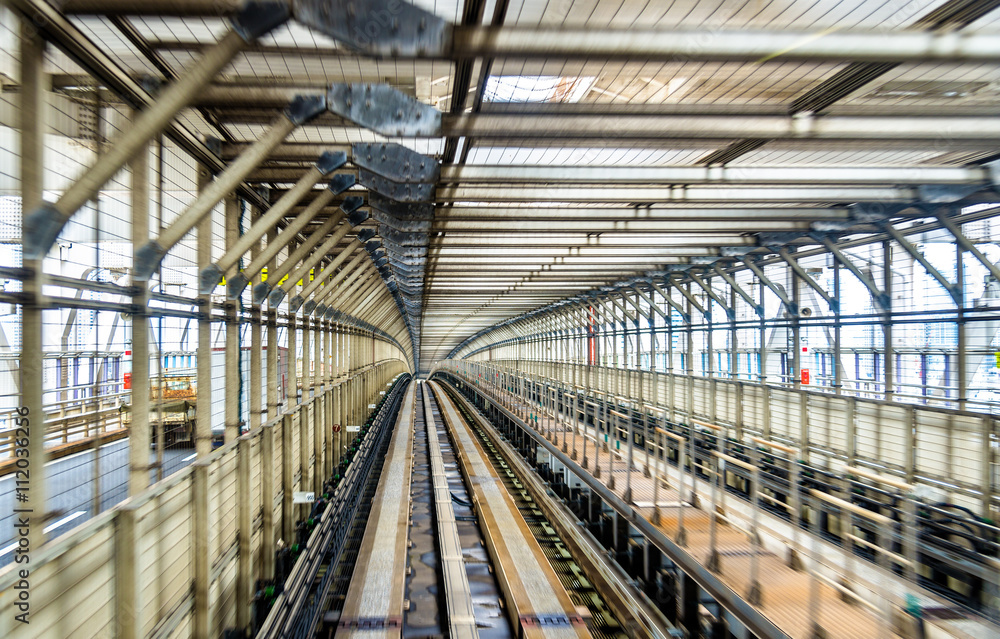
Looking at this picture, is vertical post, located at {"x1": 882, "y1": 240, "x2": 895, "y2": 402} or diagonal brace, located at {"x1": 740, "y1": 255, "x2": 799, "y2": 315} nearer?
vertical post, located at {"x1": 882, "y1": 240, "x2": 895, "y2": 402}

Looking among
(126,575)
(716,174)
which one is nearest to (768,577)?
(716,174)

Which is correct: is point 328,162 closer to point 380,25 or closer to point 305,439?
point 380,25

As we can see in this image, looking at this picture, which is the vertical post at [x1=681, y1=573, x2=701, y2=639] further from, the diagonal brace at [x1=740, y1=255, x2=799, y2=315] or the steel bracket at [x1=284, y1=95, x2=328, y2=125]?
the diagonal brace at [x1=740, y1=255, x2=799, y2=315]

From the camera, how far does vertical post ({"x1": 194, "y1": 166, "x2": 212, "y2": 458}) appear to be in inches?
190

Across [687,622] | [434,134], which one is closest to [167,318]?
[434,134]

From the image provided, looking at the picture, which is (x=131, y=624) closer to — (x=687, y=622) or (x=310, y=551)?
(x=310, y=551)

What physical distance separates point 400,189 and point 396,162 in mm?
587

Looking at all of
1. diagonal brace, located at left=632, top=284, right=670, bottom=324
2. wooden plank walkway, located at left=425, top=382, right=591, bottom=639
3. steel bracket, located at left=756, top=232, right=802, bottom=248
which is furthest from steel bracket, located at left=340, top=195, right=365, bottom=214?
diagonal brace, located at left=632, top=284, right=670, bottom=324

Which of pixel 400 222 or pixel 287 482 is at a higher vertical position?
pixel 400 222

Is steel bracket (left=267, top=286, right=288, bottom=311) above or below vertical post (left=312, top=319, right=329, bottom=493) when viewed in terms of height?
above

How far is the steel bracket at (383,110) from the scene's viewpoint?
3826 mm

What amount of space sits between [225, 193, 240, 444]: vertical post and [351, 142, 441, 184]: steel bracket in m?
1.81

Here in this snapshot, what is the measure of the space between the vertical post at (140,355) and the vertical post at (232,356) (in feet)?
5.68

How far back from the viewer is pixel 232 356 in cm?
573
